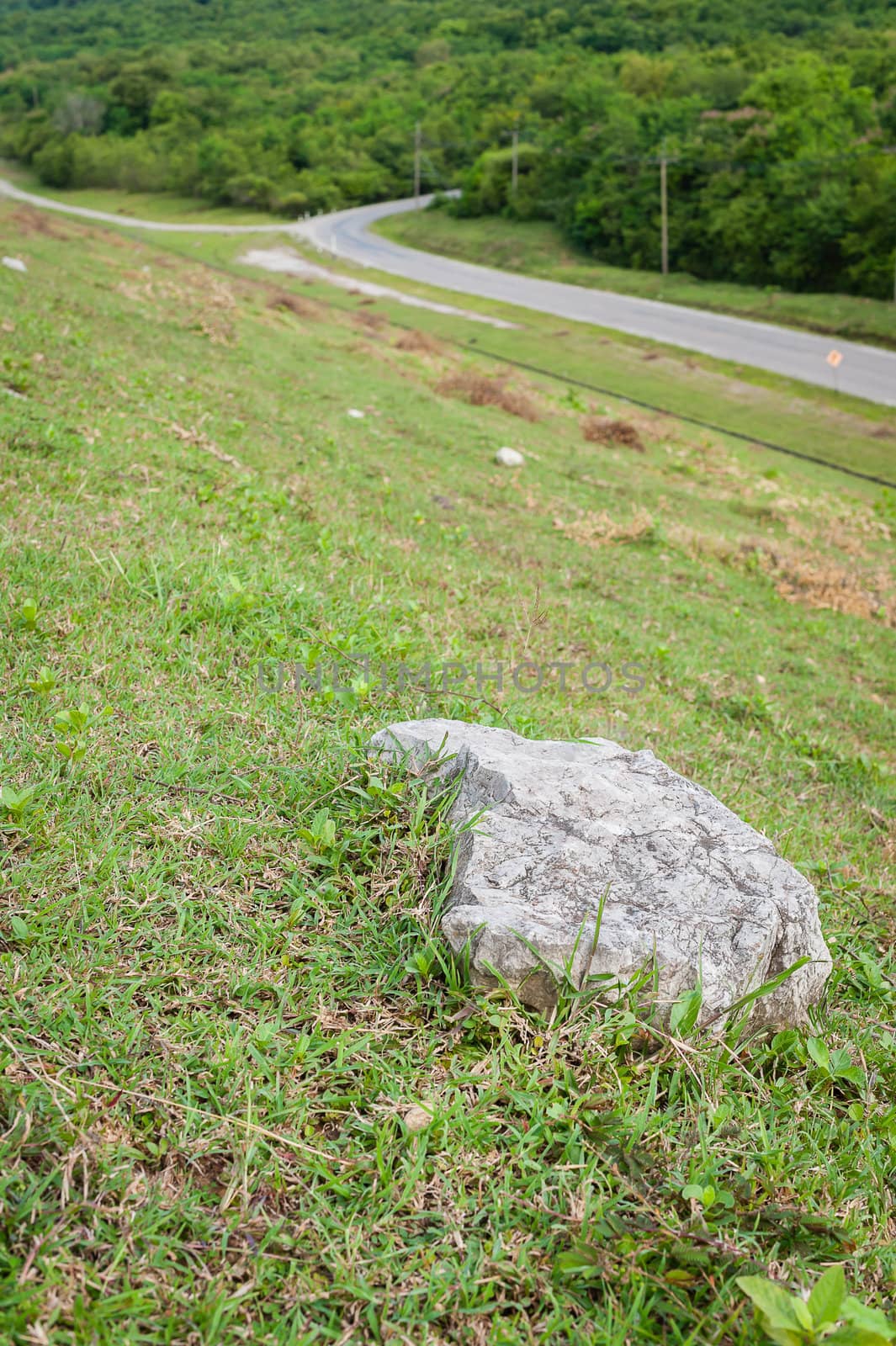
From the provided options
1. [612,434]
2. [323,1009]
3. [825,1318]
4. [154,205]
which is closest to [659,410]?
[612,434]

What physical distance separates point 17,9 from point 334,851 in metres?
250

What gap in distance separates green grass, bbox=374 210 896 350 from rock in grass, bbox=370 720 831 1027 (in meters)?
43.5

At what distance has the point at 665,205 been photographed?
5206 centimetres

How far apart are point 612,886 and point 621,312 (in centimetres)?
4719

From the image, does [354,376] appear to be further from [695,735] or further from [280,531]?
[695,735]

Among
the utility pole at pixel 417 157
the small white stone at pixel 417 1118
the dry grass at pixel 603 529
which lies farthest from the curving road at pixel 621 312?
the small white stone at pixel 417 1118

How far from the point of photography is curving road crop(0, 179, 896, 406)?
35.6 meters

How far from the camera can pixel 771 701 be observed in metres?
7.45

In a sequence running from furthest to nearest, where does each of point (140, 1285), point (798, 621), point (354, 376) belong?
point (354, 376)
point (798, 621)
point (140, 1285)

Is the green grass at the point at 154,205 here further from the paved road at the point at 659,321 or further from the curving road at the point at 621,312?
the paved road at the point at 659,321

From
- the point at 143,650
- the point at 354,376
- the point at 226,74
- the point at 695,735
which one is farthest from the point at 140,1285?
the point at 226,74

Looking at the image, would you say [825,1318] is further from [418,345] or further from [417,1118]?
[418,345]

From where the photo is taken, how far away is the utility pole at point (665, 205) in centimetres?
5244

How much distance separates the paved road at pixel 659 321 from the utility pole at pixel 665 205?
581 cm
